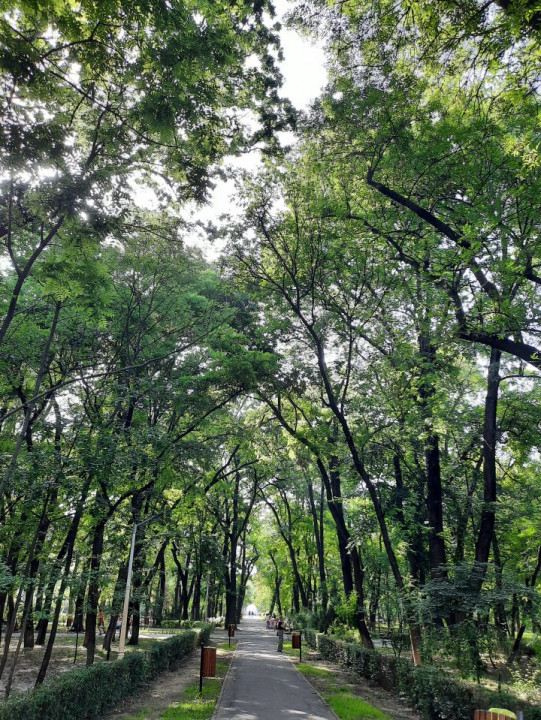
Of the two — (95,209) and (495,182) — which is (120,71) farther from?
(495,182)

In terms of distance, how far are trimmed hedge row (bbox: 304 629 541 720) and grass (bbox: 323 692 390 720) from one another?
0.98 metres

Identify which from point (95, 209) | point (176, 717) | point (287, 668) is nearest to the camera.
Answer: point (95, 209)

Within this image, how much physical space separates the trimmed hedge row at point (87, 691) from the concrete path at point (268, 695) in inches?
90.8

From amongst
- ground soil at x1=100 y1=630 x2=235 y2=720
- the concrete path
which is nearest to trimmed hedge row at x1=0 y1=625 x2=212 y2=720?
ground soil at x1=100 y1=630 x2=235 y2=720

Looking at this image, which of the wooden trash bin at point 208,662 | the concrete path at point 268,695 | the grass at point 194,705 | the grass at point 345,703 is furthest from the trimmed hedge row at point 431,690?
the wooden trash bin at point 208,662

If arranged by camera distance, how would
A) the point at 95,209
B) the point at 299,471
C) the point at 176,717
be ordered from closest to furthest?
the point at 95,209
the point at 176,717
the point at 299,471

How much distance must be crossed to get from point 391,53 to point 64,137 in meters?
4.80

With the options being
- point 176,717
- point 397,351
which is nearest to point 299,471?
point 397,351

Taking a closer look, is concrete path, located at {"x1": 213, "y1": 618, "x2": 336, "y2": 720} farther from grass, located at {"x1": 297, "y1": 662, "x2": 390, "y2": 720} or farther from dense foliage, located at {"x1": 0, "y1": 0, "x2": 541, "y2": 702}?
dense foliage, located at {"x1": 0, "y1": 0, "x2": 541, "y2": 702}

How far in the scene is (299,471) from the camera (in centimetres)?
2461

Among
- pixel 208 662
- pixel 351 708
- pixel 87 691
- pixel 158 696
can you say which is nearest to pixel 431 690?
pixel 351 708

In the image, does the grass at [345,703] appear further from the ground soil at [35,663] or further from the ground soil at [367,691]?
the ground soil at [35,663]

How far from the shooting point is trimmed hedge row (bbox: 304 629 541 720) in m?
8.21

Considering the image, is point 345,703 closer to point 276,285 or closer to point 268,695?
point 268,695
